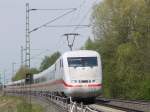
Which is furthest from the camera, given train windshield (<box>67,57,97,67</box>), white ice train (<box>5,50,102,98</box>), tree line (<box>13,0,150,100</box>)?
tree line (<box>13,0,150,100</box>)

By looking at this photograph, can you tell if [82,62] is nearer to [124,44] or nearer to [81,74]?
[81,74]

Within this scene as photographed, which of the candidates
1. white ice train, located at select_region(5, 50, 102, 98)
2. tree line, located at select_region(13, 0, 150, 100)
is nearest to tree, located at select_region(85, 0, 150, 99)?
tree line, located at select_region(13, 0, 150, 100)

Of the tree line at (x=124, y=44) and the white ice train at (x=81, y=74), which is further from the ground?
the tree line at (x=124, y=44)

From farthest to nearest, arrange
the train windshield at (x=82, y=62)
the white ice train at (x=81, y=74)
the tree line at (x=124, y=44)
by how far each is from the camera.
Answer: the tree line at (x=124, y=44) → the train windshield at (x=82, y=62) → the white ice train at (x=81, y=74)

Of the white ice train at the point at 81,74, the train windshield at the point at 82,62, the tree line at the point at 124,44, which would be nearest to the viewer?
the white ice train at the point at 81,74

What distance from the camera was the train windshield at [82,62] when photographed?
39547mm

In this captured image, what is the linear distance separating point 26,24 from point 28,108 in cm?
796

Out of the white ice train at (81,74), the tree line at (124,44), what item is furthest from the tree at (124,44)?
the white ice train at (81,74)

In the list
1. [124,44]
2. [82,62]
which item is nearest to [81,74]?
[82,62]

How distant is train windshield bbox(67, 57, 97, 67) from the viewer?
39547mm

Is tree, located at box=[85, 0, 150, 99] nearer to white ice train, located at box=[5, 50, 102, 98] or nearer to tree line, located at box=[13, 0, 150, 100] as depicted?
tree line, located at box=[13, 0, 150, 100]

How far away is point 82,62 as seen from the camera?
39719 mm

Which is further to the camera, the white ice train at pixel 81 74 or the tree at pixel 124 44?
the tree at pixel 124 44

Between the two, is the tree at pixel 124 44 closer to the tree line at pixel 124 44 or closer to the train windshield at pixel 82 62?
the tree line at pixel 124 44
